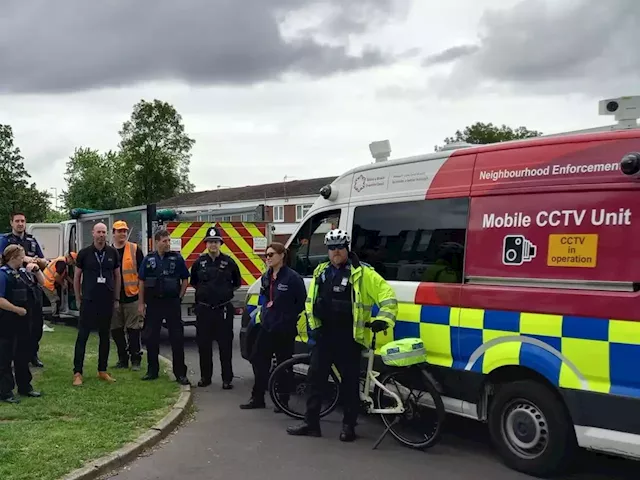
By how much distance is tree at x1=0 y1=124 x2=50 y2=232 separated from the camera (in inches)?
1877

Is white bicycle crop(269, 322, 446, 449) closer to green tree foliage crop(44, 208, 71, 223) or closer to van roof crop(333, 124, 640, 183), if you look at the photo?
van roof crop(333, 124, 640, 183)

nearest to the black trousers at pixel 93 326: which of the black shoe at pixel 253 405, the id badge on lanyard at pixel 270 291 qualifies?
the black shoe at pixel 253 405

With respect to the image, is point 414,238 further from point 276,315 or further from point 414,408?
point 276,315

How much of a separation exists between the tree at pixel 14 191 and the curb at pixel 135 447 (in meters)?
42.0

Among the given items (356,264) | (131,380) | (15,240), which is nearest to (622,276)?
(356,264)

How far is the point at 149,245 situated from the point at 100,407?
526cm

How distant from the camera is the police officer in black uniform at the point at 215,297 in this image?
8258 millimetres

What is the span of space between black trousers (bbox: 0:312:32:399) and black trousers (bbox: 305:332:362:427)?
3.12 meters

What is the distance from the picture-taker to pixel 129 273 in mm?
9078

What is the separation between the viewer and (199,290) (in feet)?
27.2

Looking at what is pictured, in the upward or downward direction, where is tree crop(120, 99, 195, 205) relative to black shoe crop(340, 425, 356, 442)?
upward

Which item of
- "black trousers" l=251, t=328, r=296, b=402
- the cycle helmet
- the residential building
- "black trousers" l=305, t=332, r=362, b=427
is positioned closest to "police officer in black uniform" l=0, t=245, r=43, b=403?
"black trousers" l=251, t=328, r=296, b=402

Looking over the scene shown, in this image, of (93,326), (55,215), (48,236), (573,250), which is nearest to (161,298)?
(93,326)

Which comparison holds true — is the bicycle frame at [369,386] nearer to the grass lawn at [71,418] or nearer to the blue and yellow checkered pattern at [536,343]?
the blue and yellow checkered pattern at [536,343]
